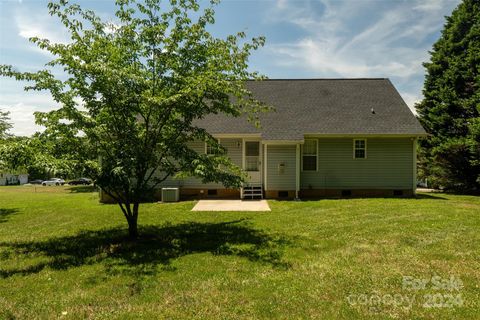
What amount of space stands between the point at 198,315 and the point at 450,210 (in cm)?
1018

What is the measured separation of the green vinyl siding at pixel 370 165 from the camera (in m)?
15.4

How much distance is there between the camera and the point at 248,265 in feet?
18.7

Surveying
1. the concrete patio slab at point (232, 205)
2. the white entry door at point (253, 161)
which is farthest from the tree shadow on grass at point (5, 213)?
the white entry door at point (253, 161)

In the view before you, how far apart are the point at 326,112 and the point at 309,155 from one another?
2.75m

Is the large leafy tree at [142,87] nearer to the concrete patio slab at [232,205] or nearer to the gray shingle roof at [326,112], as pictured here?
the concrete patio slab at [232,205]

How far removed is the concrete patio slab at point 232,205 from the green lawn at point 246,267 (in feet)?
6.69

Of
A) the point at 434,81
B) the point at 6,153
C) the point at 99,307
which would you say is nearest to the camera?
the point at 99,307

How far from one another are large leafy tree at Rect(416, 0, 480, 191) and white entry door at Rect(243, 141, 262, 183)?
1140cm

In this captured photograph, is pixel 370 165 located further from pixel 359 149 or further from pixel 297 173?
pixel 297 173

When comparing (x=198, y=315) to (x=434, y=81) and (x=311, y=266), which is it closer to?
(x=311, y=266)

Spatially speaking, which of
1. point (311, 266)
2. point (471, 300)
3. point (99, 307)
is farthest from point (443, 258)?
point (99, 307)

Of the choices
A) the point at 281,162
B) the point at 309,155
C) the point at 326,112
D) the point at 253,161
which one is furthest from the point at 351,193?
the point at 253,161

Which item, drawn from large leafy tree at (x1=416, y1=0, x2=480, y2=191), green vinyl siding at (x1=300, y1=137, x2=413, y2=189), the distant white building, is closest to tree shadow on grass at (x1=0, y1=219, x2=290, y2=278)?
green vinyl siding at (x1=300, y1=137, x2=413, y2=189)

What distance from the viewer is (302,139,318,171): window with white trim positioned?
51.2 feet
